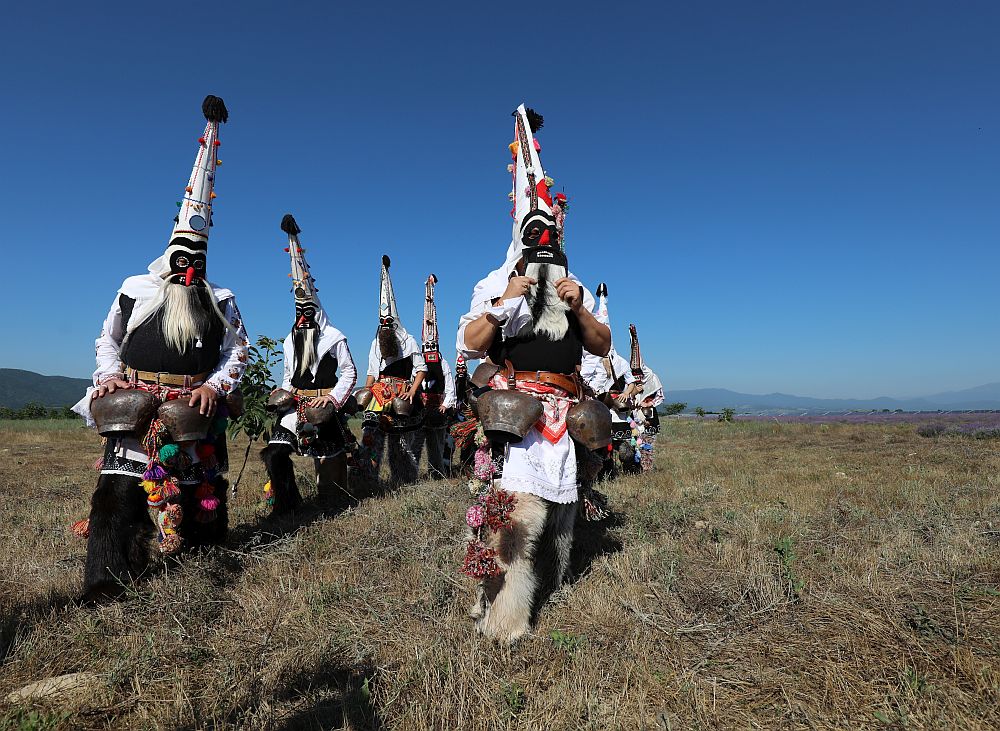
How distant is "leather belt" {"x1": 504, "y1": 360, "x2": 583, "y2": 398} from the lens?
3592 millimetres

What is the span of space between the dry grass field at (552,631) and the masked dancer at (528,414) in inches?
11.0

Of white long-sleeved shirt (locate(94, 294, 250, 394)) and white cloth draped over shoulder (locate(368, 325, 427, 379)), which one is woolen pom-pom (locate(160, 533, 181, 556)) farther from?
white cloth draped over shoulder (locate(368, 325, 427, 379))

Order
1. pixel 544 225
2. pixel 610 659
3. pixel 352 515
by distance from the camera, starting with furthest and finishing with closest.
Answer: pixel 352 515
pixel 544 225
pixel 610 659

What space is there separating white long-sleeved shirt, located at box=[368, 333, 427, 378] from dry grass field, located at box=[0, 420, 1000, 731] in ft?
9.25

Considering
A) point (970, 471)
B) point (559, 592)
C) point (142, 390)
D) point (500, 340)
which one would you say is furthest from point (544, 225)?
point (970, 471)

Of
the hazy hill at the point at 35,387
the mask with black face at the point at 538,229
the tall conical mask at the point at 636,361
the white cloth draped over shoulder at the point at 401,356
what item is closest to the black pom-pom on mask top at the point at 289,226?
the white cloth draped over shoulder at the point at 401,356

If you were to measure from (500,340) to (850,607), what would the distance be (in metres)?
2.45

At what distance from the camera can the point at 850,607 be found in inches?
118

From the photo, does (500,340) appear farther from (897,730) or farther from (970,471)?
(970,471)

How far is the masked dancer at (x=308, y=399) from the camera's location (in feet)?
19.6

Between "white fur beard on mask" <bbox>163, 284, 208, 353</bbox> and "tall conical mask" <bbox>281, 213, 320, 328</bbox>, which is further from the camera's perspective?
"tall conical mask" <bbox>281, 213, 320, 328</bbox>

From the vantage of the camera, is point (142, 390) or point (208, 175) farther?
point (208, 175)

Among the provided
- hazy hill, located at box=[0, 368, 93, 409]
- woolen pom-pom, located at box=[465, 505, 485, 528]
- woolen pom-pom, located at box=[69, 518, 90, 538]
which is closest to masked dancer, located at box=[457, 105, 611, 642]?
woolen pom-pom, located at box=[465, 505, 485, 528]

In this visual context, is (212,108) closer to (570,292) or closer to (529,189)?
(529,189)
